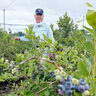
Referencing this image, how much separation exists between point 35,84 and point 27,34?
0.44m

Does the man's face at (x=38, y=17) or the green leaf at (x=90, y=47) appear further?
the man's face at (x=38, y=17)

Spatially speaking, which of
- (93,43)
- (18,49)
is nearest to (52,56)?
(93,43)

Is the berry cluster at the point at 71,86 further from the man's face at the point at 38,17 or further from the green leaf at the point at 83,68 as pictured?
the man's face at the point at 38,17

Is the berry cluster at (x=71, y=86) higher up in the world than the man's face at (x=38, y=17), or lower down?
lower down

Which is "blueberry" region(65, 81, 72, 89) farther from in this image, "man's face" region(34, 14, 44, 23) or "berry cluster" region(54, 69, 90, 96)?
"man's face" region(34, 14, 44, 23)

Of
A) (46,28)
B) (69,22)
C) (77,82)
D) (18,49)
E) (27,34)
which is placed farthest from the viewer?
(69,22)

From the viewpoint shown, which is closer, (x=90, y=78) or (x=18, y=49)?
(x=90, y=78)

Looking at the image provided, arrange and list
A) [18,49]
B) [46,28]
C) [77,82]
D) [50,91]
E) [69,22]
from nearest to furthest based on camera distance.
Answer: [77,82], [50,91], [46,28], [18,49], [69,22]

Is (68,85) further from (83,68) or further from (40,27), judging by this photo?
(40,27)

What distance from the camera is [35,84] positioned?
2.89 feet

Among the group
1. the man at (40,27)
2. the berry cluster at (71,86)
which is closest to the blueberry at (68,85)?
the berry cluster at (71,86)

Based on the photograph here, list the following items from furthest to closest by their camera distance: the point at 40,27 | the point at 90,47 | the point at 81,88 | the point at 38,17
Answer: the point at 38,17
the point at 40,27
the point at 90,47
the point at 81,88

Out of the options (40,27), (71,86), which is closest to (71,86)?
(71,86)

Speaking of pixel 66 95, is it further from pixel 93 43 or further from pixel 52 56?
pixel 52 56
